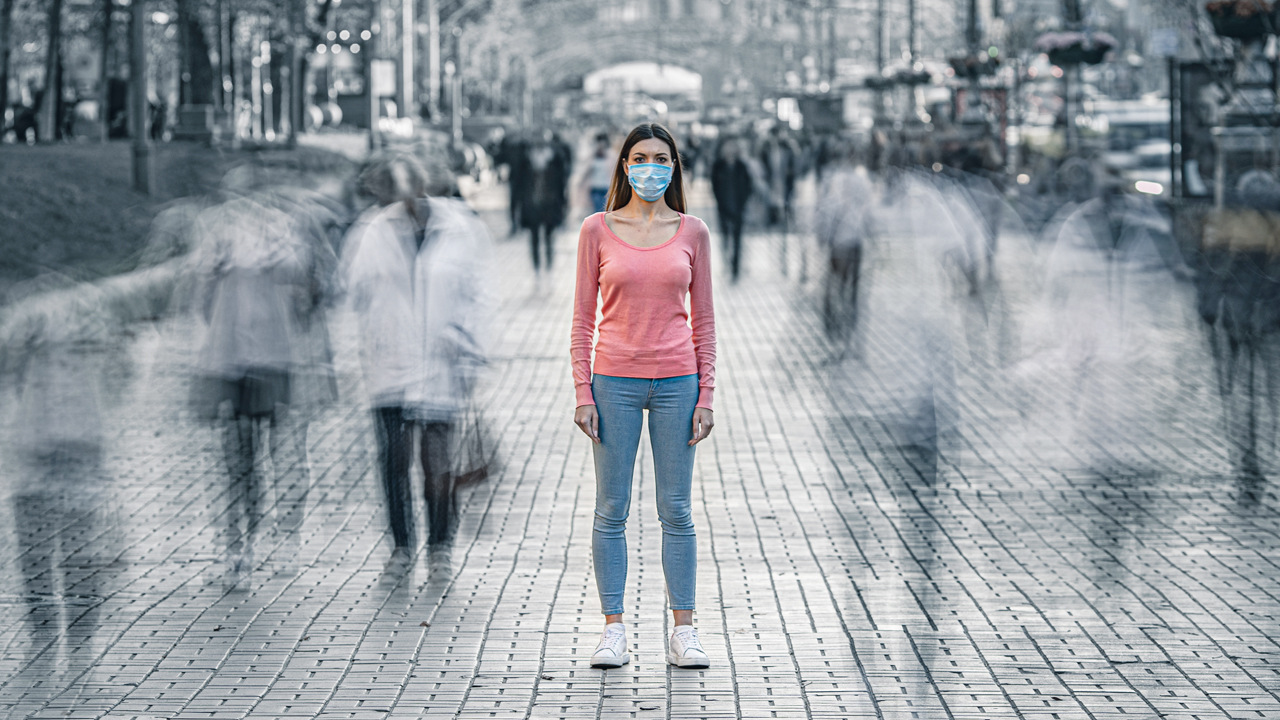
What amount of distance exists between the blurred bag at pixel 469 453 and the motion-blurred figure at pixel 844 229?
6058mm

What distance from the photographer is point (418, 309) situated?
6781mm

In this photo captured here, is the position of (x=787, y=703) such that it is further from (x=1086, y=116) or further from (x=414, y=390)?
(x=1086, y=116)

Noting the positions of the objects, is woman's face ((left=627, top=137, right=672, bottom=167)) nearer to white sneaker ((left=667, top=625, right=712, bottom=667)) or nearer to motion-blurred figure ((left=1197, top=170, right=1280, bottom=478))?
white sneaker ((left=667, top=625, right=712, bottom=667))

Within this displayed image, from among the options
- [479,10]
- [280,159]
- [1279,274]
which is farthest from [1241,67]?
[479,10]

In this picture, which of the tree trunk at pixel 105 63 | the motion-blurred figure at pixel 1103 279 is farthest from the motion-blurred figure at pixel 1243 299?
the tree trunk at pixel 105 63

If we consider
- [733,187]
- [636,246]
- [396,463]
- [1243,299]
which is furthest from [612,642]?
[733,187]

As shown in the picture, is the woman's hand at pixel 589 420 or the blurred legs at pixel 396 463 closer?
the woman's hand at pixel 589 420

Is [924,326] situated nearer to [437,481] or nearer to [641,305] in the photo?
[437,481]

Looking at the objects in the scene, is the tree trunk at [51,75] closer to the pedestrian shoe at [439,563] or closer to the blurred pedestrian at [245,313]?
the blurred pedestrian at [245,313]

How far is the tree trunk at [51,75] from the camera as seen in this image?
89.0ft

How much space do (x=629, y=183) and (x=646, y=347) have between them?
538 millimetres

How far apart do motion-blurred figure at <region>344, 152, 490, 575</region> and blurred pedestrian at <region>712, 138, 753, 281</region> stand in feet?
45.7

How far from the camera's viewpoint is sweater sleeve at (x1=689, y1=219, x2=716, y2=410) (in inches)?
217

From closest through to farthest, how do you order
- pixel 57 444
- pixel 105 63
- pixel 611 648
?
1. pixel 611 648
2. pixel 57 444
3. pixel 105 63
